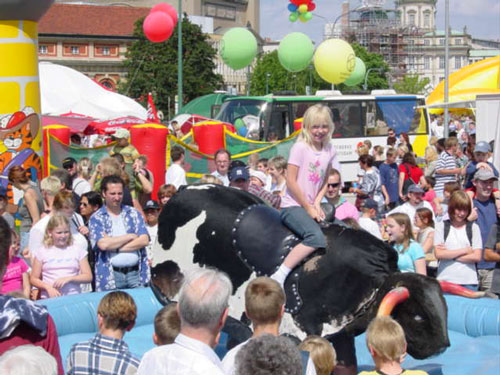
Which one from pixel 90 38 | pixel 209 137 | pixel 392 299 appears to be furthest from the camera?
pixel 90 38

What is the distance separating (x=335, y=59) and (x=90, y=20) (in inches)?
3088

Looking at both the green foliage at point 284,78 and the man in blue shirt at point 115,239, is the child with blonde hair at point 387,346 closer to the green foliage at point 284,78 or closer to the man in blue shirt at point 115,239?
the man in blue shirt at point 115,239

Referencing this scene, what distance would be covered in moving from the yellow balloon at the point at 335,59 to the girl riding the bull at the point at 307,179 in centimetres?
1265

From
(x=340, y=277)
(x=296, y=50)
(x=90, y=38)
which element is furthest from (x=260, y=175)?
(x=90, y=38)

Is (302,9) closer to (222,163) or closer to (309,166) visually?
(222,163)

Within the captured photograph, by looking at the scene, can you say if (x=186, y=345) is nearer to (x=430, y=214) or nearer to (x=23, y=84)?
(x=430, y=214)

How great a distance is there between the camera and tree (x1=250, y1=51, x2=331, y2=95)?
73.6 m

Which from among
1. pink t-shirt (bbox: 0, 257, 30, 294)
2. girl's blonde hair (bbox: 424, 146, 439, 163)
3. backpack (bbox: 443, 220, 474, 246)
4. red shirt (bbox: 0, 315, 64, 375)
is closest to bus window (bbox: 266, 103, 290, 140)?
girl's blonde hair (bbox: 424, 146, 439, 163)

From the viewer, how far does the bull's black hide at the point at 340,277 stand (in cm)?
518

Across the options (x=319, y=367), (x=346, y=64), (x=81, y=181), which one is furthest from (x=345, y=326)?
(x=346, y=64)

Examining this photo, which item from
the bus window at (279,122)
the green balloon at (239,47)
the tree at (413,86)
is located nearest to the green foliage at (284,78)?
the tree at (413,86)

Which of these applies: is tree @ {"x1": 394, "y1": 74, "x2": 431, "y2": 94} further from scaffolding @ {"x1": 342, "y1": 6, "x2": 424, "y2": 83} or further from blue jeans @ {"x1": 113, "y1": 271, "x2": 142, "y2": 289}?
blue jeans @ {"x1": 113, "y1": 271, "x2": 142, "y2": 289}

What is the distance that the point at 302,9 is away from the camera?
20031mm

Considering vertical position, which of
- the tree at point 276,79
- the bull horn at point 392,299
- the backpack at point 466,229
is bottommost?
the bull horn at point 392,299
